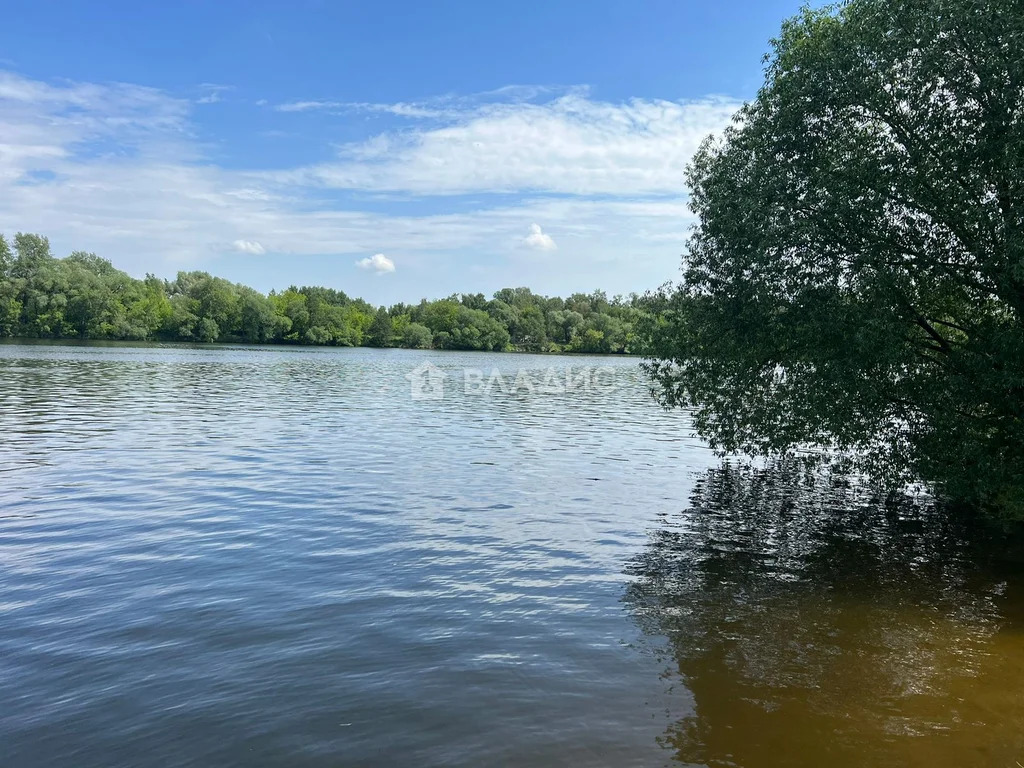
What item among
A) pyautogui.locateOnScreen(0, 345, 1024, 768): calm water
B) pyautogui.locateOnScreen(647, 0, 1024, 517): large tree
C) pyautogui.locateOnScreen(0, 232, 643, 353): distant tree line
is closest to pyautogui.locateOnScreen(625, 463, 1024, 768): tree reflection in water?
pyautogui.locateOnScreen(0, 345, 1024, 768): calm water

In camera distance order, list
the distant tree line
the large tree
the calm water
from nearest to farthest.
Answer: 1. the calm water
2. the large tree
3. the distant tree line

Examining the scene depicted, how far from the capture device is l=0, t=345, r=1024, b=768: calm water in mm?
7766

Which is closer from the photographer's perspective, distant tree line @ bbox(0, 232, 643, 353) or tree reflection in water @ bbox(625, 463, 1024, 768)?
tree reflection in water @ bbox(625, 463, 1024, 768)

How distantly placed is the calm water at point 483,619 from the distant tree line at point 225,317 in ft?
419

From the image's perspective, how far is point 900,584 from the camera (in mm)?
13500

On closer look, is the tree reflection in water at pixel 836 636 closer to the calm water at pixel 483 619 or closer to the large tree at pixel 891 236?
the calm water at pixel 483 619

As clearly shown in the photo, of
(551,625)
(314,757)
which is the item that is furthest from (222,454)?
(314,757)

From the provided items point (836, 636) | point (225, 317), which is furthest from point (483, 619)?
point (225, 317)

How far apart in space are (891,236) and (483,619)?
502 inches

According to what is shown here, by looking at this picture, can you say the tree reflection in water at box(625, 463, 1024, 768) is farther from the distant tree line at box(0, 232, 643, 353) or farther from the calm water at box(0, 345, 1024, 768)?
the distant tree line at box(0, 232, 643, 353)

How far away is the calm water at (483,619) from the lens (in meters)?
7.77

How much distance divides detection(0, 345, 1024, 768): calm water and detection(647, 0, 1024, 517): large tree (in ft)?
9.49

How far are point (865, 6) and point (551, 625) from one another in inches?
620

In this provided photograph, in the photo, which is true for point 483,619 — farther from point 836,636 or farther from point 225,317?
point 225,317
